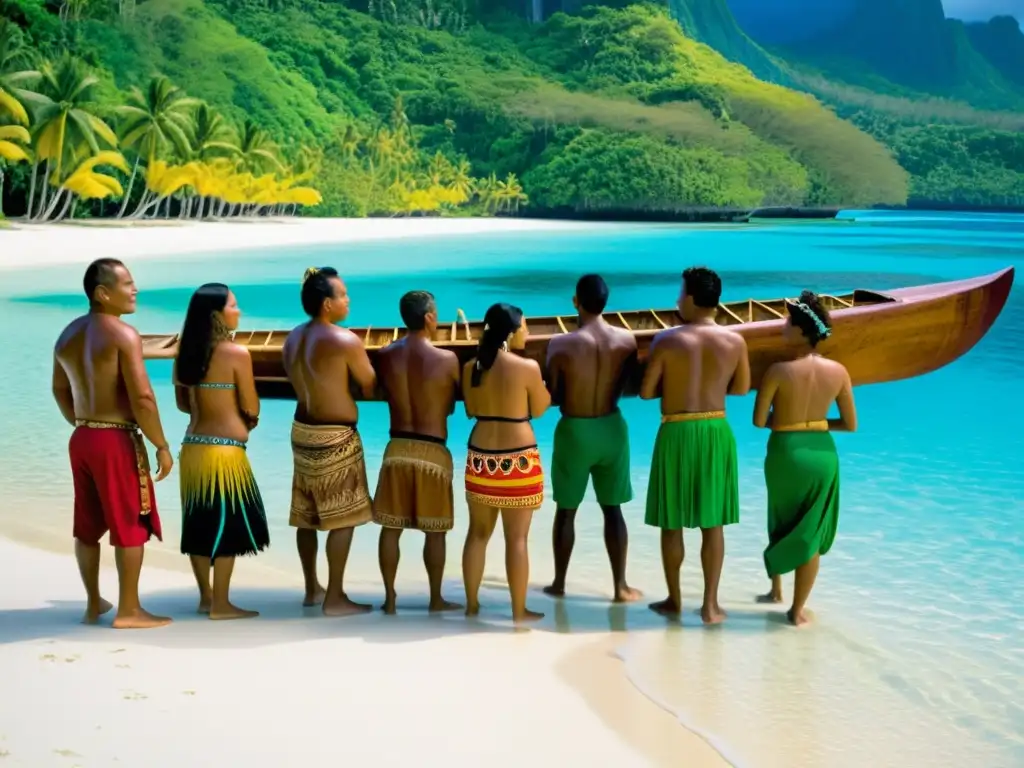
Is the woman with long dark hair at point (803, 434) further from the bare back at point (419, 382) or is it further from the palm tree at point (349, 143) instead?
the palm tree at point (349, 143)

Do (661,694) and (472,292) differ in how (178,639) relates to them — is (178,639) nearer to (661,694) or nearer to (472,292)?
(661,694)

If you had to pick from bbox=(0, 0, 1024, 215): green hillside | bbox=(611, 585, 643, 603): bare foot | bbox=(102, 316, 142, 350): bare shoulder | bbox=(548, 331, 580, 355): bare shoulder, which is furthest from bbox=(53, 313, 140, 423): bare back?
bbox=(0, 0, 1024, 215): green hillside

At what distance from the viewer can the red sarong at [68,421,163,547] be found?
14.9 ft

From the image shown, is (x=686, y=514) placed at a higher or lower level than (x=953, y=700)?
higher

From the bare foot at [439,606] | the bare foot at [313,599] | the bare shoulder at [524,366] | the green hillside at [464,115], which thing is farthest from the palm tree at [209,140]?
the bare shoulder at [524,366]

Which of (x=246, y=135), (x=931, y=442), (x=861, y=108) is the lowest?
(x=931, y=442)

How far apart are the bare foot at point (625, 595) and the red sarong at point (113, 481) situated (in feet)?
6.90

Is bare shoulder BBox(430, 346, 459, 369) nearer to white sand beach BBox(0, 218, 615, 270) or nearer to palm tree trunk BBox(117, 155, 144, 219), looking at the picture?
white sand beach BBox(0, 218, 615, 270)

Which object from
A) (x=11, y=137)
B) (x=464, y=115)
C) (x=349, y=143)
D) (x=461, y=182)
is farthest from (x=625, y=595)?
(x=464, y=115)

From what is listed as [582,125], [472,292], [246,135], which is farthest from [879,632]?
[582,125]

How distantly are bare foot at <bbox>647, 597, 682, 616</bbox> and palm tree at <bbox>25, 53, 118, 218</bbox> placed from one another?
38.4 metres

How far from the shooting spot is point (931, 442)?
12.3 metres

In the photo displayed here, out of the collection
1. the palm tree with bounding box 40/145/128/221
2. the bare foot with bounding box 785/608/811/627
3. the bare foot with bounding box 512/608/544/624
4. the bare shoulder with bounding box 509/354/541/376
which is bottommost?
the bare foot with bounding box 785/608/811/627

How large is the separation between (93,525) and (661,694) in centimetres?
222
